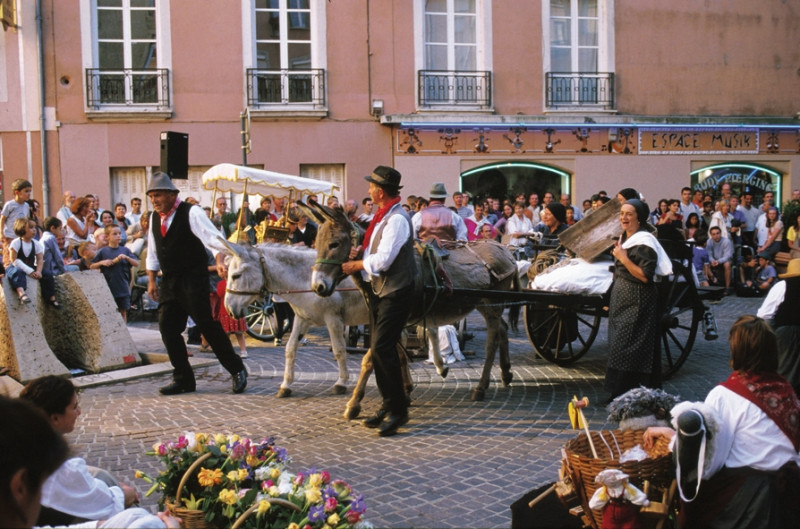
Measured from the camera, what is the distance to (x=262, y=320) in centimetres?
1248

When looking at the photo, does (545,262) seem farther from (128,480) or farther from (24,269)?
(24,269)

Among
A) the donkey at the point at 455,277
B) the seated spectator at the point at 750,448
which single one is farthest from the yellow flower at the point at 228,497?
the donkey at the point at 455,277

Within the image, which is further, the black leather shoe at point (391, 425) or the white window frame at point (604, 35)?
the white window frame at point (604, 35)

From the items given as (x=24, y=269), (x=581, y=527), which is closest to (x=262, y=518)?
(x=581, y=527)

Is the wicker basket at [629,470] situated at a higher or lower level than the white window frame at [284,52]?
lower

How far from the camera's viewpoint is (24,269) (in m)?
9.25

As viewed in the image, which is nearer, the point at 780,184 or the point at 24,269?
the point at 24,269

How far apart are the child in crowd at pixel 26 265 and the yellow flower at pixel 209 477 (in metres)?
5.92

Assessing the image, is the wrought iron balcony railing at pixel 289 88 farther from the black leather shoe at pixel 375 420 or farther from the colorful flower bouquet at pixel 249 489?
the colorful flower bouquet at pixel 249 489

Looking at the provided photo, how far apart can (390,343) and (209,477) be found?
2.77 m

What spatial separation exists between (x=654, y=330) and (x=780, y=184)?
19.1 metres

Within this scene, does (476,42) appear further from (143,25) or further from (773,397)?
(773,397)

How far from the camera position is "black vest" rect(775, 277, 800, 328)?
614 cm

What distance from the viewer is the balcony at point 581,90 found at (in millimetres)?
22219
